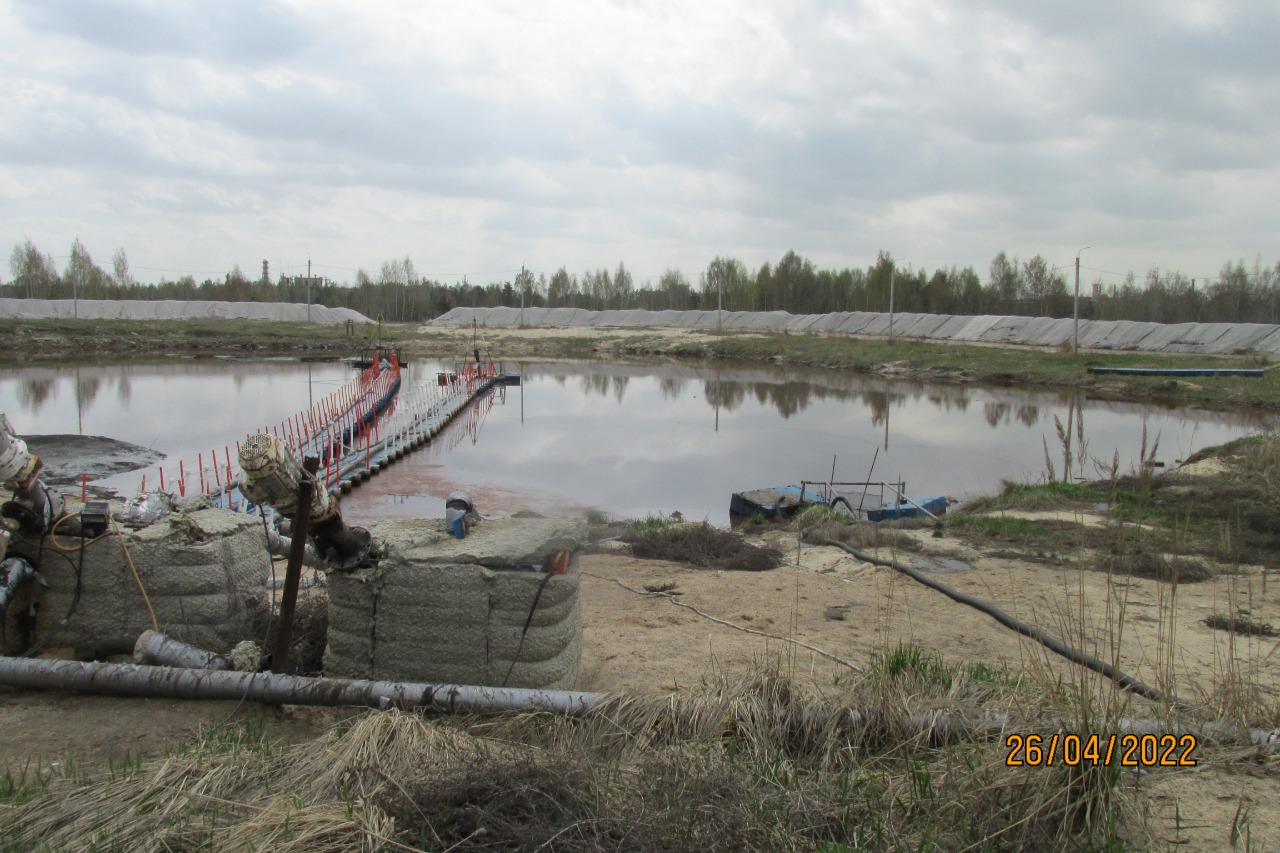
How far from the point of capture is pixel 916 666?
451cm

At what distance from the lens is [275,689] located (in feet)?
14.8

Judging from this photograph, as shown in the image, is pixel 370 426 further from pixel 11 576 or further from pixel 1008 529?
pixel 11 576

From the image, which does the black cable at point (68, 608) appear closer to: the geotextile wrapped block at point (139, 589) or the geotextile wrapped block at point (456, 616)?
the geotextile wrapped block at point (139, 589)

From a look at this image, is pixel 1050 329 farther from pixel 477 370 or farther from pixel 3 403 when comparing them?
pixel 3 403

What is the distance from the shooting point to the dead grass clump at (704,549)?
986 centimetres

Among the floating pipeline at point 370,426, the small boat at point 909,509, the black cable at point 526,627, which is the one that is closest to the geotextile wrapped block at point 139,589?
the black cable at point 526,627

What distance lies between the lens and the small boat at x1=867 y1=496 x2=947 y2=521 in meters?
14.4

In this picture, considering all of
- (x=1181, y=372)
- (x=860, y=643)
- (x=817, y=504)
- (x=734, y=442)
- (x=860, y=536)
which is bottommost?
(x=734, y=442)

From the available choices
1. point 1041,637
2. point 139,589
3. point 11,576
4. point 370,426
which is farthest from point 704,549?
point 370,426

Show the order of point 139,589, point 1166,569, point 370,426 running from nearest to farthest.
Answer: point 139,589
point 1166,569
point 370,426

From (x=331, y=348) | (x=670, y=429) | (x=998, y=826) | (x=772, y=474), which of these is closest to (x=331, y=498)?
(x=998, y=826)
